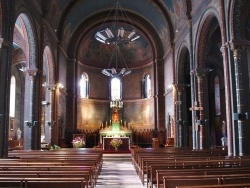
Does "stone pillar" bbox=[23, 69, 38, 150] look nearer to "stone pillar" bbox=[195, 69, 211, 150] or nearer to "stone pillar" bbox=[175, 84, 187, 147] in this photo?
"stone pillar" bbox=[195, 69, 211, 150]

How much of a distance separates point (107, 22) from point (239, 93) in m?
22.1

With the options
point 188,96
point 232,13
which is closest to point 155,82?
point 188,96

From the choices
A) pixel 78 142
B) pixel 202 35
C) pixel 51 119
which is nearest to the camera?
pixel 202 35

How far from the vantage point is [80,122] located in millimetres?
33094

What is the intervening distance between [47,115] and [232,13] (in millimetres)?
16373

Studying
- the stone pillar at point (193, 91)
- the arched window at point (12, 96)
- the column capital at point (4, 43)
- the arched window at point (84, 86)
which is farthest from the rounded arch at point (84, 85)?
the column capital at point (4, 43)

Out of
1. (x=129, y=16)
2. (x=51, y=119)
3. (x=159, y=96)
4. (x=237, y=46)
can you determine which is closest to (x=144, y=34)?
(x=129, y=16)

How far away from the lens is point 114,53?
3662 cm

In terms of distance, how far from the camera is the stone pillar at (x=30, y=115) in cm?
1922

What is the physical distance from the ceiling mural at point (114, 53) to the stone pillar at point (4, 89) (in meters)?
19.9

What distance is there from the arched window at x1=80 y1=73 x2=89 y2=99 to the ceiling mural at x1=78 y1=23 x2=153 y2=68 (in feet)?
5.26

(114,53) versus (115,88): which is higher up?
(114,53)

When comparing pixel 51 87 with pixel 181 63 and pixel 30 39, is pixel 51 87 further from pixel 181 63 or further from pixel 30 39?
pixel 181 63

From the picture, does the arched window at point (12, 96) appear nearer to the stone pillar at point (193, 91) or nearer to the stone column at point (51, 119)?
the stone column at point (51, 119)
